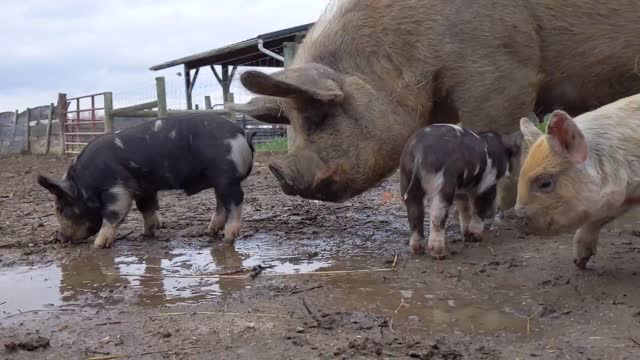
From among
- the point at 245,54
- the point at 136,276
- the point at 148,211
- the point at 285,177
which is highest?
the point at 245,54

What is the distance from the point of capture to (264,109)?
219 inches

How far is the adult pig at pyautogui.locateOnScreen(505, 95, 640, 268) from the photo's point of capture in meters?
3.54

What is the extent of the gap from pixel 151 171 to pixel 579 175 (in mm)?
3196

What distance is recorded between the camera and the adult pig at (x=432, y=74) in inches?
198

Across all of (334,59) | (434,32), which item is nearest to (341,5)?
(334,59)

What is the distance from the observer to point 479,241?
199 inches

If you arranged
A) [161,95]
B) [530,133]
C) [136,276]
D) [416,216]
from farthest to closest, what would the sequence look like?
[161,95]
[416,216]
[136,276]
[530,133]

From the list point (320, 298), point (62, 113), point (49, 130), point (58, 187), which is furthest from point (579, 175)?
point (49, 130)

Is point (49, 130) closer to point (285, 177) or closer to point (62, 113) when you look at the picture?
point (62, 113)

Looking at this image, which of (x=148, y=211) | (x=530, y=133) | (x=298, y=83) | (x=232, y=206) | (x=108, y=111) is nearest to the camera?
(x=530, y=133)

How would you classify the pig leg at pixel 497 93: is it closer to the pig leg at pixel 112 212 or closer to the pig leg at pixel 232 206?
the pig leg at pixel 232 206

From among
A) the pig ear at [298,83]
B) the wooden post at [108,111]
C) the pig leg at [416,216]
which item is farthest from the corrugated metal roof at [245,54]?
the pig leg at [416,216]

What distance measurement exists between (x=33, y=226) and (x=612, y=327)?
514 cm

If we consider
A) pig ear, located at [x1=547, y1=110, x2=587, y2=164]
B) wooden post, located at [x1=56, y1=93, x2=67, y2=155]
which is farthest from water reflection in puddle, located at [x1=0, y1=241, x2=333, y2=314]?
wooden post, located at [x1=56, y1=93, x2=67, y2=155]
